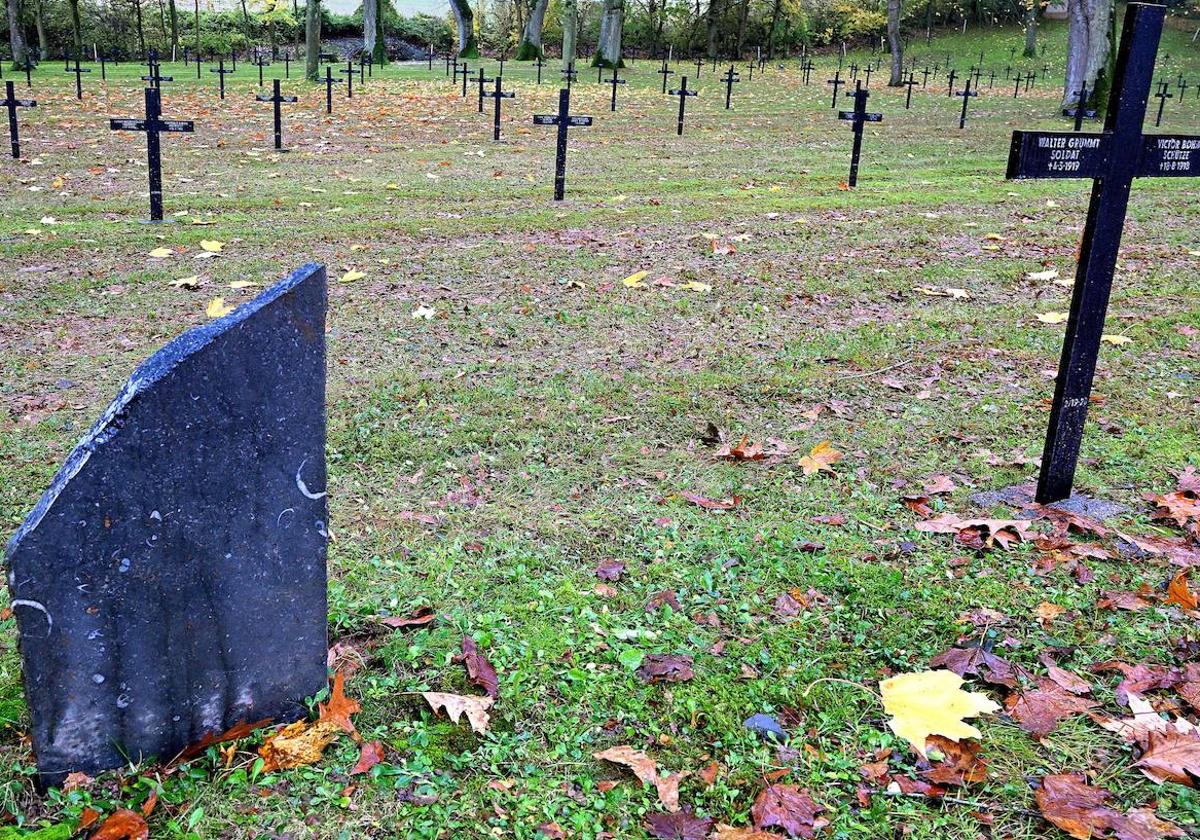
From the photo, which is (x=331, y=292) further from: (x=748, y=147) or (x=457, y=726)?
(x=748, y=147)

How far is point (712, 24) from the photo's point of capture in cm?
5078

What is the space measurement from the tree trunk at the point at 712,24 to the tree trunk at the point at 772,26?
296 centimetres

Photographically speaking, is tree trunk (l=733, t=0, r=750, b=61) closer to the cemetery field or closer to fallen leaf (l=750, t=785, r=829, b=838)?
the cemetery field

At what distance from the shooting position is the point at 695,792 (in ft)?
8.46

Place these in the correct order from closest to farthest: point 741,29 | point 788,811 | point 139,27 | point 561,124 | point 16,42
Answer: point 788,811, point 561,124, point 16,42, point 139,27, point 741,29

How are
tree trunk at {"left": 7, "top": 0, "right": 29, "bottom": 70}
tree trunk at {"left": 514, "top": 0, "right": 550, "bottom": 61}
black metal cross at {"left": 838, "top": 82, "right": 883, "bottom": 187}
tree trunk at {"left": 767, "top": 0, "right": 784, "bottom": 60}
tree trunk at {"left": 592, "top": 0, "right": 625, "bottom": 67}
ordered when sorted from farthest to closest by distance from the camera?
tree trunk at {"left": 767, "top": 0, "right": 784, "bottom": 60}
tree trunk at {"left": 514, "top": 0, "right": 550, "bottom": 61}
tree trunk at {"left": 592, "top": 0, "right": 625, "bottom": 67}
tree trunk at {"left": 7, "top": 0, "right": 29, "bottom": 70}
black metal cross at {"left": 838, "top": 82, "right": 883, "bottom": 187}

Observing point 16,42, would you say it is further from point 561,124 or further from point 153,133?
point 561,124

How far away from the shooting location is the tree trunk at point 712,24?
50781 millimetres

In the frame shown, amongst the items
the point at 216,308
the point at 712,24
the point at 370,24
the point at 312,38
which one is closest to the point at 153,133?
the point at 216,308

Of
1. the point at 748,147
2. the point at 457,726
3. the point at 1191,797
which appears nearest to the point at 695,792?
the point at 457,726

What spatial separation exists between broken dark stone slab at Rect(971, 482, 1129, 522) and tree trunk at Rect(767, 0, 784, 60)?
5223 centimetres

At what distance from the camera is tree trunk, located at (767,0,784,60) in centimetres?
5150

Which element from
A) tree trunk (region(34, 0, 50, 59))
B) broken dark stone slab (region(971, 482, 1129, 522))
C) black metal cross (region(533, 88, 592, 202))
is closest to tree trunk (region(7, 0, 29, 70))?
tree trunk (region(34, 0, 50, 59))

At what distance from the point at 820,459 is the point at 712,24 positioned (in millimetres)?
50830
